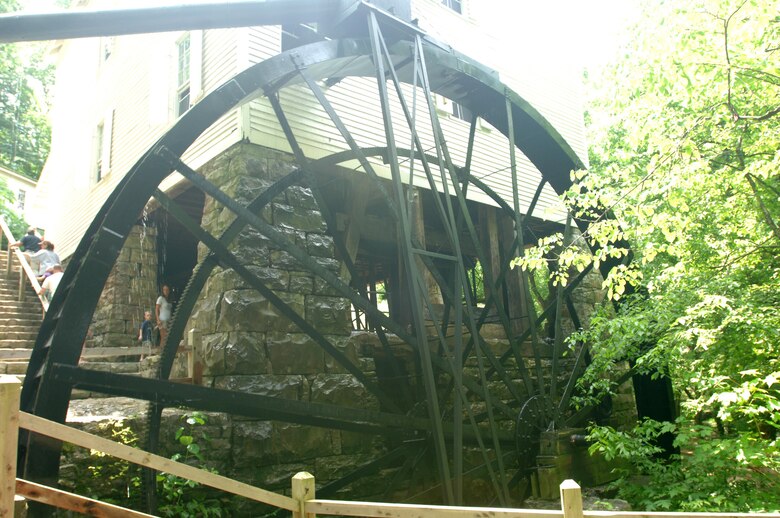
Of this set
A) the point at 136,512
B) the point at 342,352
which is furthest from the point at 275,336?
the point at 136,512

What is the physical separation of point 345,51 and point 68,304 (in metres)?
3.14

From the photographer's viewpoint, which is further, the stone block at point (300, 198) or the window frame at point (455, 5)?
the window frame at point (455, 5)

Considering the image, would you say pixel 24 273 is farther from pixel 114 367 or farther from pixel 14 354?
pixel 114 367

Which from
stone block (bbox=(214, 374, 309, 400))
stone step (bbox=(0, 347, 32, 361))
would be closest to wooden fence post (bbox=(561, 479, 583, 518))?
stone block (bbox=(214, 374, 309, 400))

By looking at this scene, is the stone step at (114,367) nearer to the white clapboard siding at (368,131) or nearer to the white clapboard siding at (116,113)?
the white clapboard siding at (116,113)

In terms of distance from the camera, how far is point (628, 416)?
33.0ft

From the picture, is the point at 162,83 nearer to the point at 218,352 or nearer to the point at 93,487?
the point at 218,352

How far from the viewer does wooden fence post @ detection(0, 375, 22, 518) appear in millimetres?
2102

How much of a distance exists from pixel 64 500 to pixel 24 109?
87.7ft

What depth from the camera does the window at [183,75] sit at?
8.21 m

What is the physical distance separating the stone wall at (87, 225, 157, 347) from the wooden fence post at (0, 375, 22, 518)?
7065 millimetres

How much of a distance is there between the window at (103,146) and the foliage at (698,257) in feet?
25.9

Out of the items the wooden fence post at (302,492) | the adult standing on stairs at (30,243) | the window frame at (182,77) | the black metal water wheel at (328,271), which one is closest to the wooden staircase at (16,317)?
the adult standing on stairs at (30,243)

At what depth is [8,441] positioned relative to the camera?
2139 mm
